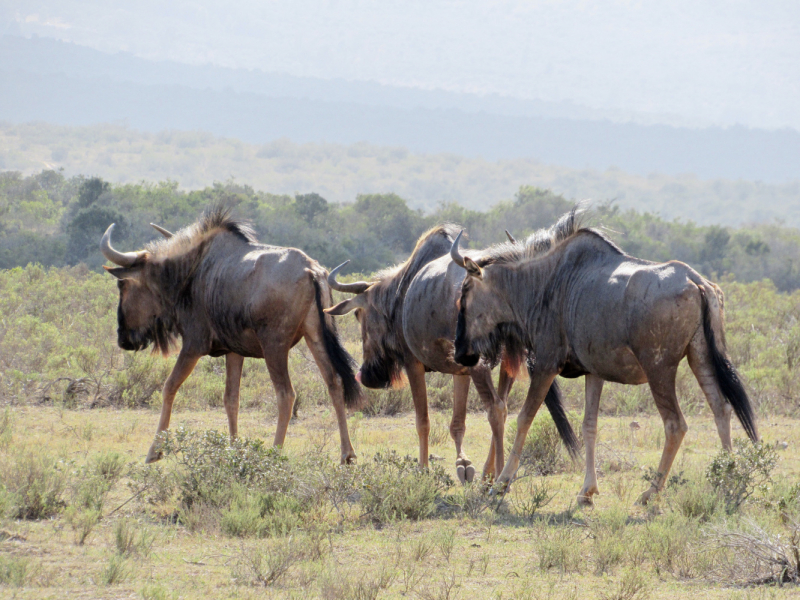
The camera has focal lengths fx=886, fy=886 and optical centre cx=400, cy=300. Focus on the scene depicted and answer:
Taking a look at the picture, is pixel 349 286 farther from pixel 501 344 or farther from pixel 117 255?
pixel 117 255

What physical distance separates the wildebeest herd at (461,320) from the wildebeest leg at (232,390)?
0.04ft

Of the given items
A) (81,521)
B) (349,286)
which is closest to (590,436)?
(349,286)

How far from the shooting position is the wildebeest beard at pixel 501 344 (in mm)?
7328

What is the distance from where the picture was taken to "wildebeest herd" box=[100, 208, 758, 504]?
645 cm

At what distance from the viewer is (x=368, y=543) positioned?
224 inches

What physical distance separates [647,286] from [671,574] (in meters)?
2.09

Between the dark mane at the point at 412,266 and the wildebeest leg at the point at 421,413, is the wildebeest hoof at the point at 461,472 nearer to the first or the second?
the wildebeest leg at the point at 421,413

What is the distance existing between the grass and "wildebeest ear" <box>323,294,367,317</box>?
146 cm

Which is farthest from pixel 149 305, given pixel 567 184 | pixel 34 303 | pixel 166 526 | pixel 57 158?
pixel 567 184

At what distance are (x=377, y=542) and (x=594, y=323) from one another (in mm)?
2283

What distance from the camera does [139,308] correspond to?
874 centimetres

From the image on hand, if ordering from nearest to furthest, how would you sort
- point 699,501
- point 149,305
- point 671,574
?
point 671,574 < point 699,501 < point 149,305

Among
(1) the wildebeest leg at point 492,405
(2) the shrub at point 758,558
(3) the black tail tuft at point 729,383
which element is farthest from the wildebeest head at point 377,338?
(2) the shrub at point 758,558

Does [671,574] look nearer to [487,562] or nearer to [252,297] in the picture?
[487,562]
